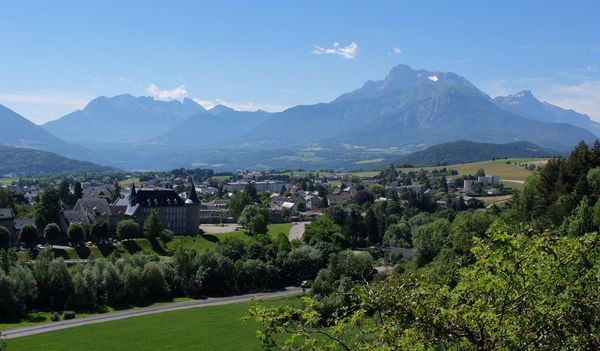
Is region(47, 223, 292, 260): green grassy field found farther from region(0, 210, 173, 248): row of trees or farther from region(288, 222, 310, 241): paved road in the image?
region(288, 222, 310, 241): paved road

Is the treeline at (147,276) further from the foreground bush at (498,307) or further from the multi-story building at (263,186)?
the multi-story building at (263,186)

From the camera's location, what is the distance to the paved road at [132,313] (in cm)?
3975

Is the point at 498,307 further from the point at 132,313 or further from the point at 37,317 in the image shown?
the point at 37,317

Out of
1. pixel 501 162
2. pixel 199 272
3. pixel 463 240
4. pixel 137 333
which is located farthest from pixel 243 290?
pixel 501 162

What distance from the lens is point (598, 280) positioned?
6.75 m

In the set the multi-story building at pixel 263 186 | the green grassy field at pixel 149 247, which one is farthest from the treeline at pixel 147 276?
the multi-story building at pixel 263 186

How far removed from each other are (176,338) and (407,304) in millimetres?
33598

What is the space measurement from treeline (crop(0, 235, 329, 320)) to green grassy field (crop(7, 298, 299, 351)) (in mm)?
6620

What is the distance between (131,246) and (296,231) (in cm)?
2679

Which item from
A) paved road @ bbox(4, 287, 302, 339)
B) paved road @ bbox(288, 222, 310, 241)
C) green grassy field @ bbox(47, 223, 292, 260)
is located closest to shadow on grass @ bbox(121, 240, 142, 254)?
green grassy field @ bbox(47, 223, 292, 260)

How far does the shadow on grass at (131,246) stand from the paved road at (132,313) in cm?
1395

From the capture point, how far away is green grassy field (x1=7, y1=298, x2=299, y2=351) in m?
35.6

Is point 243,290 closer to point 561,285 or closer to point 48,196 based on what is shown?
point 48,196

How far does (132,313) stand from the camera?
46750 millimetres
